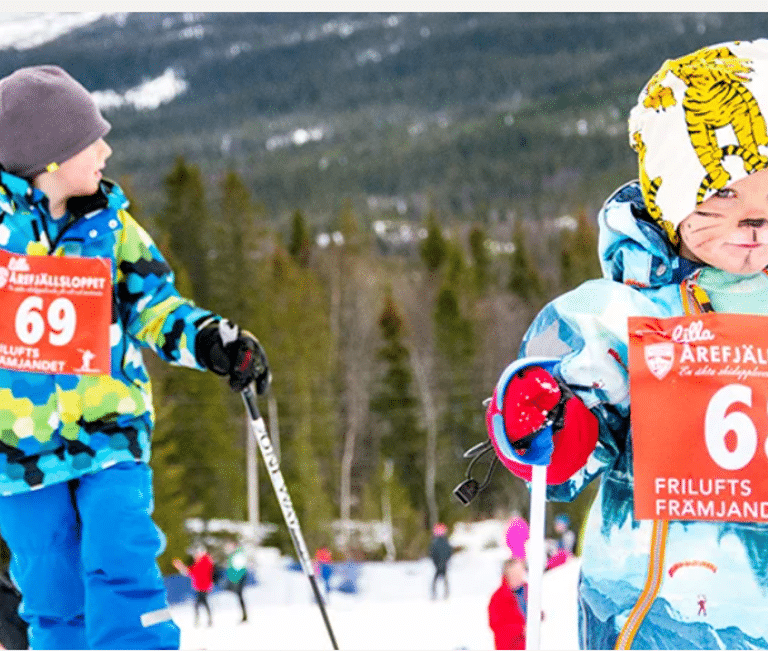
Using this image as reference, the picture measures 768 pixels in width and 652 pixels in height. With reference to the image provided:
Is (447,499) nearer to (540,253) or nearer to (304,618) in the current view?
(540,253)

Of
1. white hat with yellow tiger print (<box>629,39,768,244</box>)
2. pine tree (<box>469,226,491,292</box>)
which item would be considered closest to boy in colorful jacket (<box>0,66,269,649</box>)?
white hat with yellow tiger print (<box>629,39,768,244</box>)

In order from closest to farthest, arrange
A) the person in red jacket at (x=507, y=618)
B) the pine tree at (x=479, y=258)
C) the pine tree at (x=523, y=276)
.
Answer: the person in red jacket at (x=507, y=618) → the pine tree at (x=523, y=276) → the pine tree at (x=479, y=258)

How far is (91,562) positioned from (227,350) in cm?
65

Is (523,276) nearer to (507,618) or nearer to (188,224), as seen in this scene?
(188,224)

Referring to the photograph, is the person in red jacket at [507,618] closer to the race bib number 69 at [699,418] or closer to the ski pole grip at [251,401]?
the ski pole grip at [251,401]

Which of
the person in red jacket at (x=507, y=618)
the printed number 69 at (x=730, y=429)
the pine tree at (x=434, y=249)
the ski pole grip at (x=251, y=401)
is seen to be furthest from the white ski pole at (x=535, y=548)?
the pine tree at (x=434, y=249)

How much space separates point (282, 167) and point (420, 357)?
60.1 m

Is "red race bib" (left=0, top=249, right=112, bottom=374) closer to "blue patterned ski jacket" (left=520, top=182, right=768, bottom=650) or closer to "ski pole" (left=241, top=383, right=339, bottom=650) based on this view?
"ski pole" (left=241, top=383, right=339, bottom=650)

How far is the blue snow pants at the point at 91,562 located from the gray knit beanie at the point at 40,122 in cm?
86

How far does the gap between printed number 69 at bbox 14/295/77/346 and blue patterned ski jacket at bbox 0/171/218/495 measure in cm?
10

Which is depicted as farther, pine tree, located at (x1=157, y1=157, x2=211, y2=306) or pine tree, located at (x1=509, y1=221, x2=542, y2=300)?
pine tree, located at (x1=509, y1=221, x2=542, y2=300)

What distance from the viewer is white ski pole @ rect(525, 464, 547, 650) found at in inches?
81.4

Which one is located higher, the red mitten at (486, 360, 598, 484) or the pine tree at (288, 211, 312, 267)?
the pine tree at (288, 211, 312, 267)

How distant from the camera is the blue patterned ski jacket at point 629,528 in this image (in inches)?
80.0
